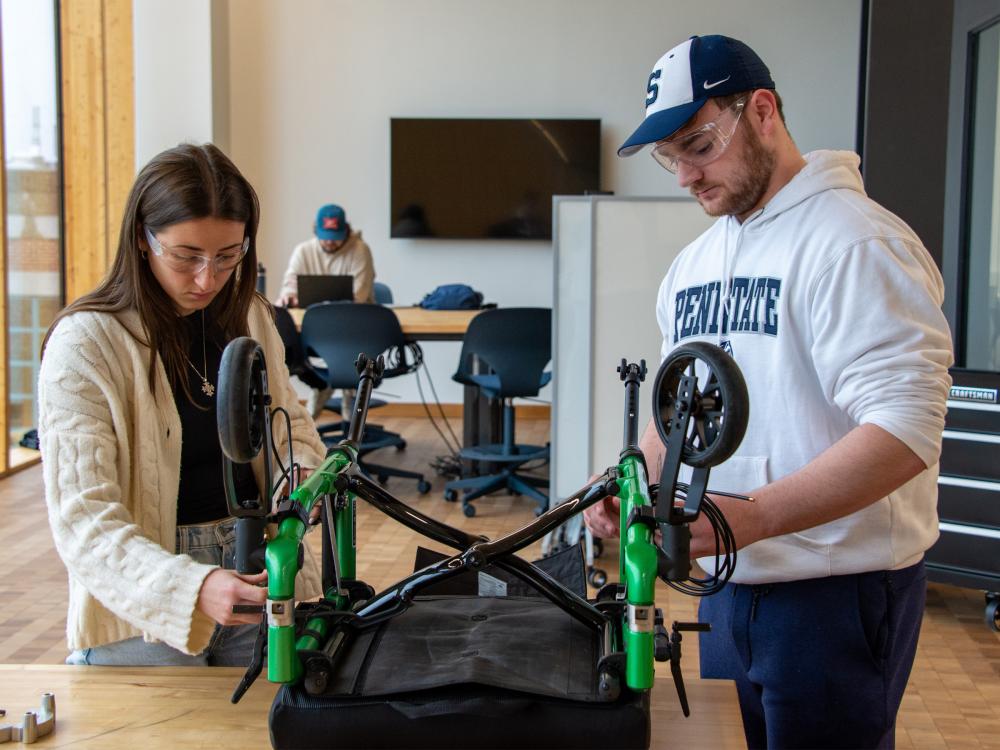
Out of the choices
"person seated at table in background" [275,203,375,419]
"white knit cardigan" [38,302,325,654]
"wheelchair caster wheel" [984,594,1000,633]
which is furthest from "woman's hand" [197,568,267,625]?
"person seated at table in background" [275,203,375,419]

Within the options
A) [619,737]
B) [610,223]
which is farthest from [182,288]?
[610,223]

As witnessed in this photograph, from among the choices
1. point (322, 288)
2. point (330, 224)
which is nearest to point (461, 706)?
point (322, 288)

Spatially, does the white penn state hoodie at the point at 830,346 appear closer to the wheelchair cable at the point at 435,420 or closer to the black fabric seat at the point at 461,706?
the black fabric seat at the point at 461,706

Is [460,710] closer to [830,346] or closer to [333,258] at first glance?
[830,346]

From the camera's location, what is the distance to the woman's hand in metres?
1.15

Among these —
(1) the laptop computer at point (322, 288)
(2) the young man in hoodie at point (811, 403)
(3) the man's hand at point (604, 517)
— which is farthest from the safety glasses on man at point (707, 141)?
(1) the laptop computer at point (322, 288)

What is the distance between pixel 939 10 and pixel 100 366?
311 centimetres

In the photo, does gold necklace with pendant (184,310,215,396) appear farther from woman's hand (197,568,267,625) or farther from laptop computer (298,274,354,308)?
laptop computer (298,274,354,308)

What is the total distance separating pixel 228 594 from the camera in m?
1.16

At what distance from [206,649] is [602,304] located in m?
2.66

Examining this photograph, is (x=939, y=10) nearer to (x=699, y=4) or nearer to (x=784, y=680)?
(x=784, y=680)

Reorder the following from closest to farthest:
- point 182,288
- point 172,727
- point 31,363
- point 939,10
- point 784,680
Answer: point 172,727 → point 784,680 → point 182,288 → point 939,10 → point 31,363

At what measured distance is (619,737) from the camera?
3.08 ft

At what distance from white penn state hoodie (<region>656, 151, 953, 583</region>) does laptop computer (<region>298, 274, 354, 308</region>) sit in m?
4.54
